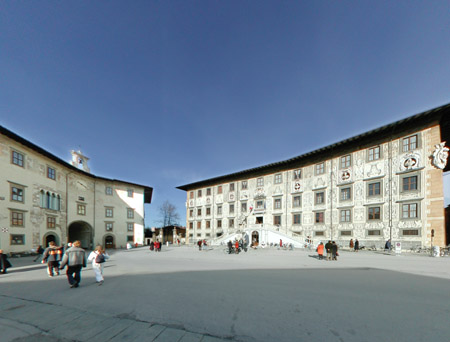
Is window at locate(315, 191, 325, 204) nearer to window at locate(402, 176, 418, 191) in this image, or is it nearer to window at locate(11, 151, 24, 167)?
window at locate(402, 176, 418, 191)

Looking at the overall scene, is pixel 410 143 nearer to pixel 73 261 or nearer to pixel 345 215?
pixel 345 215

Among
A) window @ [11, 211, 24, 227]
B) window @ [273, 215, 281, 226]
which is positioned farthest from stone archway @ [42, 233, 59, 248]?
window @ [273, 215, 281, 226]

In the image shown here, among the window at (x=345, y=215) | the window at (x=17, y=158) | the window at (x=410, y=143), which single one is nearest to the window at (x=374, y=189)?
the window at (x=345, y=215)

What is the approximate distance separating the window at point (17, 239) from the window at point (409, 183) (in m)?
38.3

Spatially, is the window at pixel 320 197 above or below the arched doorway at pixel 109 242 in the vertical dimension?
above

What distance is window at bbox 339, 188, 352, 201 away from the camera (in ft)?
85.1

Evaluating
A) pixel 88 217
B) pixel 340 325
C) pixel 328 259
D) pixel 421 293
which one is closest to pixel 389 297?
pixel 421 293

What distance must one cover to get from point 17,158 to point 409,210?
39351mm

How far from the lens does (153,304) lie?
5523 mm

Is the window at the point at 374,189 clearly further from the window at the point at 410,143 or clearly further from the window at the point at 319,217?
the window at the point at 319,217

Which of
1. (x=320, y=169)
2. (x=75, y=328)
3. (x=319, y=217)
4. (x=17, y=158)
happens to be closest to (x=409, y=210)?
(x=319, y=217)

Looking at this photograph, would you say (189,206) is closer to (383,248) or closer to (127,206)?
(127,206)

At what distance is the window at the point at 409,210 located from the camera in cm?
2133

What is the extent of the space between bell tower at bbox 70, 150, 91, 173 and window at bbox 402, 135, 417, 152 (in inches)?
1722
